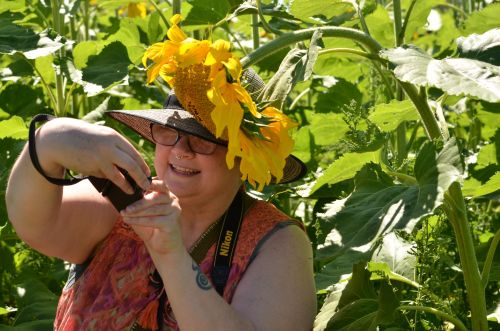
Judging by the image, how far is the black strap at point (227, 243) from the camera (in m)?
2.43

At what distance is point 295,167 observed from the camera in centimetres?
259

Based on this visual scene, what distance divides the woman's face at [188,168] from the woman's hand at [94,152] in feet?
0.63

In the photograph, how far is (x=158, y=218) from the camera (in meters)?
2.13

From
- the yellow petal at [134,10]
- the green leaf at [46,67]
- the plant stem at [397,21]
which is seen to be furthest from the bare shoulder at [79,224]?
the yellow petal at [134,10]

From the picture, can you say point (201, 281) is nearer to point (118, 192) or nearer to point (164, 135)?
point (118, 192)

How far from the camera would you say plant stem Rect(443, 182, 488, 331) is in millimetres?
2309

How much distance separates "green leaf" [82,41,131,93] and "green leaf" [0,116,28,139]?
0.26 m

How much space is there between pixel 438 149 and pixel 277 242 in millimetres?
447

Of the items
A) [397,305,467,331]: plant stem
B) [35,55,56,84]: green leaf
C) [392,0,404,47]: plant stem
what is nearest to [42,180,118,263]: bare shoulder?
[397,305,467,331]: plant stem

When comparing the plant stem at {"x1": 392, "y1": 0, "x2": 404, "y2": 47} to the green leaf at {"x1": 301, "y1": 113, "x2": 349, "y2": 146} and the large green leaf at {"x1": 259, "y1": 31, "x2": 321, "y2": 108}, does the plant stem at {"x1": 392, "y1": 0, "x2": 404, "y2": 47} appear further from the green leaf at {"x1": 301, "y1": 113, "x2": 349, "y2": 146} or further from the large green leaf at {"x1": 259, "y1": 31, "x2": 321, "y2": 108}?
the large green leaf at {"x1": 259, "y1": 31, "x2": 321, "y2": 108}

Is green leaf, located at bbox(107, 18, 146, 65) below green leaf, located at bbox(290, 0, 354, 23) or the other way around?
below

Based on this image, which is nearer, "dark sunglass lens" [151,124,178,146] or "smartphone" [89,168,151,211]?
"smartphone" [89,168,151,211]

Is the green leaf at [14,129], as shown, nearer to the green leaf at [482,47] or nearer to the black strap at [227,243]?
the black strap at [227,243]

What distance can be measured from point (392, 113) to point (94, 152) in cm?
75
